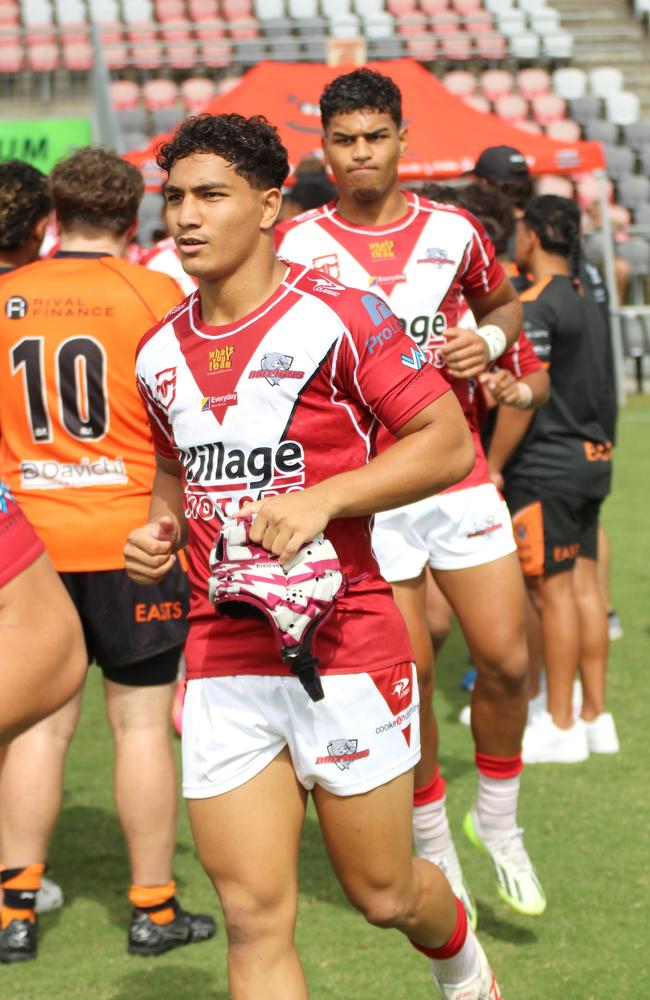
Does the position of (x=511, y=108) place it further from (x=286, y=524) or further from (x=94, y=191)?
(x=286, y=524)

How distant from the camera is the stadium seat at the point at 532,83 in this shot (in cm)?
2283

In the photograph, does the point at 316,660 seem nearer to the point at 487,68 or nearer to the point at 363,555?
the point at 363,555

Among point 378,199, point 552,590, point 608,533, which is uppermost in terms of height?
point 378,199

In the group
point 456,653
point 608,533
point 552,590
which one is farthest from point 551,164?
point 552,590

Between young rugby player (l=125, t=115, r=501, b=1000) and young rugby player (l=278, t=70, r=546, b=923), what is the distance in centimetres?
120

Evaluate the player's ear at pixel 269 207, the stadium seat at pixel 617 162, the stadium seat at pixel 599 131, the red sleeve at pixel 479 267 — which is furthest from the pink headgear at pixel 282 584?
the stadium seat at pixel 599 131

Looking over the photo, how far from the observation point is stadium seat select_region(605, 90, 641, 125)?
Answer: 75.2ft

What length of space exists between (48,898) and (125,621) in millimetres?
1047

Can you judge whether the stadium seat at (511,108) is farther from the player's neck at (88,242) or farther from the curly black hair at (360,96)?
the player's neck at (88,242)

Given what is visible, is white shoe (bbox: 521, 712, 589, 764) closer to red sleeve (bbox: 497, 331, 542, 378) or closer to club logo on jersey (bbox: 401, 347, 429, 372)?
red sleeve (bbox: 497, 331, 542, 378)

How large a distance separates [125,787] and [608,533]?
700 centimetres

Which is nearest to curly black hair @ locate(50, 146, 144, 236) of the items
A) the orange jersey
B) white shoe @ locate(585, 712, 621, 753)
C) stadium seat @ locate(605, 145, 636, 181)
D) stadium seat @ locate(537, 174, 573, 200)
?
the orange jersey

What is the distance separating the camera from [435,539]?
14.6ft

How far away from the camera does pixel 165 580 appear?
4527 millimetres
